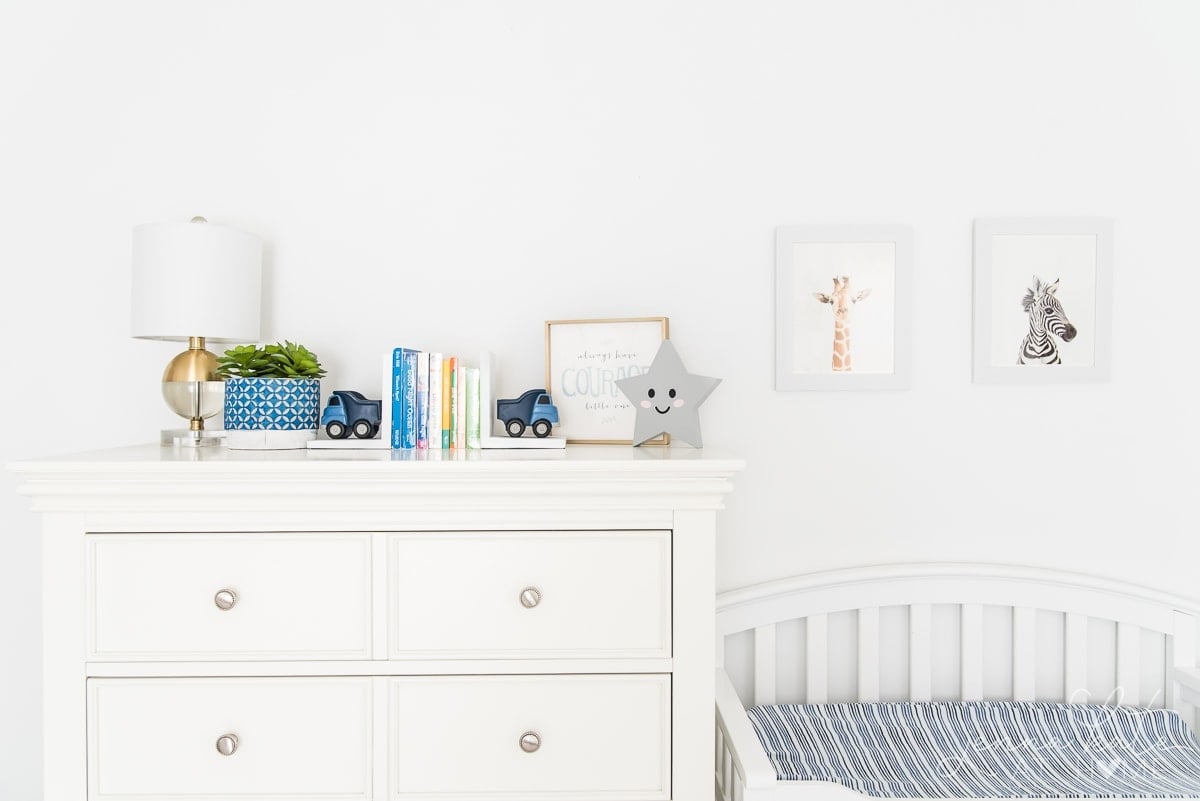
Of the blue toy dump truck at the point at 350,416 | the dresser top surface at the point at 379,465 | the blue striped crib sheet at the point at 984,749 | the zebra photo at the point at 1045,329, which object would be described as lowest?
the blue striped crib sheet at the point at 984,749

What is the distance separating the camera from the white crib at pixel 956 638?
1799mm

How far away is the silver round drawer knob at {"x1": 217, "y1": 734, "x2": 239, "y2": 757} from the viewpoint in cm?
128

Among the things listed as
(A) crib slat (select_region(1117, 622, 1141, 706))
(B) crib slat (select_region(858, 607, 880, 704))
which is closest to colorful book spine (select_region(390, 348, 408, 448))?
(B) crib slat (select_region(858, 607, 880, 704))

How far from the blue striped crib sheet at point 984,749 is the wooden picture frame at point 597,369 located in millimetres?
778

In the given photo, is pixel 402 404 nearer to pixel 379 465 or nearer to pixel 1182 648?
pixel 379 465

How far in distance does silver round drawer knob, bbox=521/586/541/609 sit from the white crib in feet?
2.18

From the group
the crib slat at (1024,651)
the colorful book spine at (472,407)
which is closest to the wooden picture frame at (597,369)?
the colorful book spine at (472,407)

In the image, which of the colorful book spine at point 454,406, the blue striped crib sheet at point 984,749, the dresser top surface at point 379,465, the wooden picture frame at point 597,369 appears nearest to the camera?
the dresser top surface at point 379,465

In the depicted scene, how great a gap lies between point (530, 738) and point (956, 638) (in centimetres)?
116

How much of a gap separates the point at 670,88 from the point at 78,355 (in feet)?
5.34

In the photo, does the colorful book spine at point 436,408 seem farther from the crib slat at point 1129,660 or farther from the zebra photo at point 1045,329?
the crib slat at point 1129,660

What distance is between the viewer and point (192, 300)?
1.56 m

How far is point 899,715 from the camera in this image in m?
1.75

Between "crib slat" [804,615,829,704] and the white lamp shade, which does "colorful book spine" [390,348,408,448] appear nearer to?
the white lamp shade
